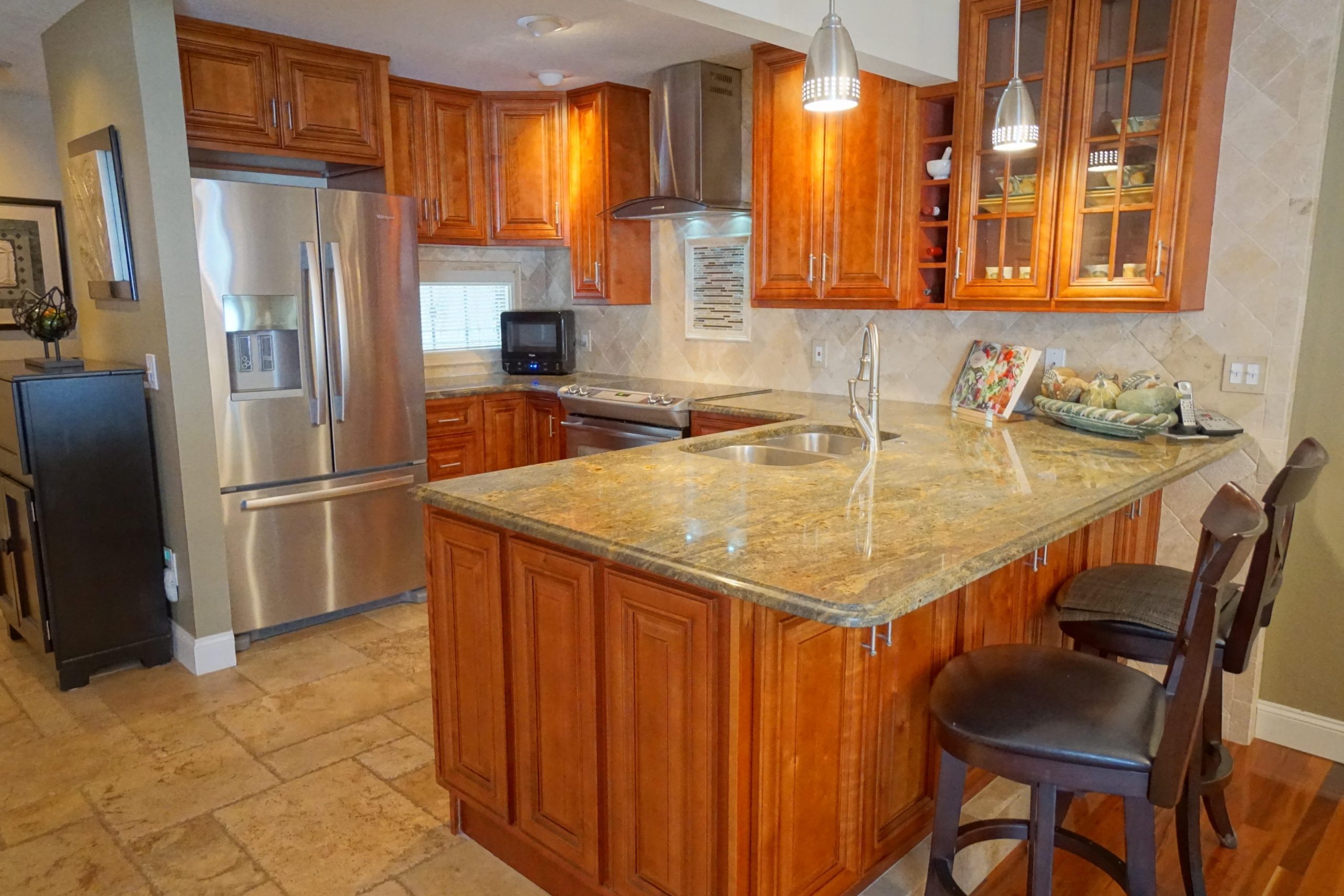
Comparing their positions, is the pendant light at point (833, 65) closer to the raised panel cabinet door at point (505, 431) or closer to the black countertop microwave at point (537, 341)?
the raised panel cabinet door at point (505, 431)

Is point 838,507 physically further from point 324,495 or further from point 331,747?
point 324,495

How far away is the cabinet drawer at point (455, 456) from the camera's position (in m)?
4.21

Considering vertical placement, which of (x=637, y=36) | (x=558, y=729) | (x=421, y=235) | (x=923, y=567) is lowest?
(x=558, y=729)

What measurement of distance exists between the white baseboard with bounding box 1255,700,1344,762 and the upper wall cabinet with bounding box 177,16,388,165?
395cm

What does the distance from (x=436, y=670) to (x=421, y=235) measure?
2759mm

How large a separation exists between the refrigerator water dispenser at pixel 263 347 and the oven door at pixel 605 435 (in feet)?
4.24

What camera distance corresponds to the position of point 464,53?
3.75 metres

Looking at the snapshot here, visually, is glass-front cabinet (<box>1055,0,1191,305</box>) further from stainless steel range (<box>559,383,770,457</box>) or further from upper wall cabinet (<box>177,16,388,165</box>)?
upper wall cabinet (<box>177,16,388,165</box>)

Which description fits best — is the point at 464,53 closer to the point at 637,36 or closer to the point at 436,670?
the point at 637,36

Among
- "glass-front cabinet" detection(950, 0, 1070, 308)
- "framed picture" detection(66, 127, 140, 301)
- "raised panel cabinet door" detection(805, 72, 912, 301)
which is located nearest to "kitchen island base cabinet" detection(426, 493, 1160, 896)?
"glass-front cabinet" detection(950, 0, 1070, 308)

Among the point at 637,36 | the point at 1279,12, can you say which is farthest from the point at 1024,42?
the point at 637,36

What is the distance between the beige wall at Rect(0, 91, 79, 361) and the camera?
453 cm

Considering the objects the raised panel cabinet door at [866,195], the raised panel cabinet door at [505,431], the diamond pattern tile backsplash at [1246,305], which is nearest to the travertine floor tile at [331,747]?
the raised panel cabinet door at [505,431]

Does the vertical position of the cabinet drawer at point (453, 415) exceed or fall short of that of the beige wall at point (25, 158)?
it falls short
